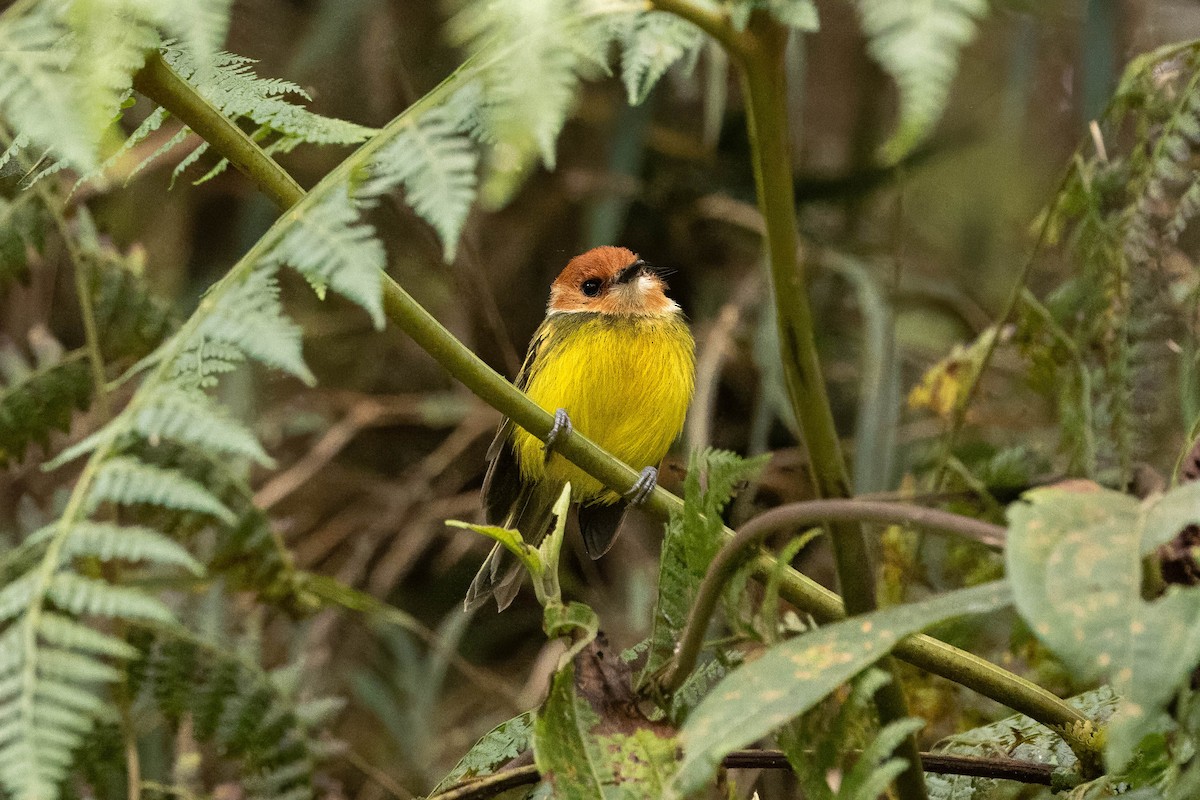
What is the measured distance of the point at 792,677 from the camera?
94cm

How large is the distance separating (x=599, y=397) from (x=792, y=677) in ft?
6.64

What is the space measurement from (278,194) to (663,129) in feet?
12.1

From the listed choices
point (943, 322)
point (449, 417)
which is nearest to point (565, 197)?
point (449, 417)

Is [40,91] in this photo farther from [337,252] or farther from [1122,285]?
[1122,285]

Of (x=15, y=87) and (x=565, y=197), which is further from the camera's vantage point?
(x=565, y=197)

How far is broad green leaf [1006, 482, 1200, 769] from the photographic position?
2.68ft

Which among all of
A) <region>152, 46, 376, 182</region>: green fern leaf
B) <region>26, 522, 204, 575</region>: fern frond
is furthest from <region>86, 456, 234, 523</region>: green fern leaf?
<region>152, 46, 376, 182</region>: green fern leaf

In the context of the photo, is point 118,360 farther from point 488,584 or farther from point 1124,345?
point 1124,345

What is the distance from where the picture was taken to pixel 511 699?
377 centimetres

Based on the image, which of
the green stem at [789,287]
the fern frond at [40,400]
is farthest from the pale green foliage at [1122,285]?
the fern frond at [40,400]

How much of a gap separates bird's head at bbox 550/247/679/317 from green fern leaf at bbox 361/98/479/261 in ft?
6.95

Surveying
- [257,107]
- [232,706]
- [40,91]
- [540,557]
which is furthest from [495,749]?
[232,706]

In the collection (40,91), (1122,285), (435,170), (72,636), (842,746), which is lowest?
(842,746)

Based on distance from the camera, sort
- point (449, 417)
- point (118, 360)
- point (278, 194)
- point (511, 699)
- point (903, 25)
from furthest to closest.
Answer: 1. point (449, 417)
2. point (511, 699)
3. point (118, 360)
4. point (278, 194)
5. point (903, 25)
